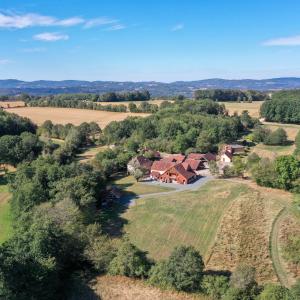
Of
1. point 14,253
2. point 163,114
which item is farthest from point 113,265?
point 163,114

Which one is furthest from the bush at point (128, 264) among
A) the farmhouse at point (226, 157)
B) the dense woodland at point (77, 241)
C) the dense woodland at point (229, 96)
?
the dense woodland at point (229, 96)

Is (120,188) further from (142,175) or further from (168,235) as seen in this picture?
(168,235)

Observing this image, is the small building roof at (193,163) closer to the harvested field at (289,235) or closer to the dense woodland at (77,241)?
the dense woodland at (77,241)

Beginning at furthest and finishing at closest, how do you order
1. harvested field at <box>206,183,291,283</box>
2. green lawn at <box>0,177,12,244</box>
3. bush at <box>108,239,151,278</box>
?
→ 1. green lawn at <box>0,177,12,244</box>
2. harvested field at <box>206,183,291,283</box>
3. bush at <box>108,239,151,278</box>

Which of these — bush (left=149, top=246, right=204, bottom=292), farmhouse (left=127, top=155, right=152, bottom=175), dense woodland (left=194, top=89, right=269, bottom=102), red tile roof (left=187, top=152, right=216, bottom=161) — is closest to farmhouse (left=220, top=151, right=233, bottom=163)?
red tile roof (left=187, top=152, right=216, bottom=161)

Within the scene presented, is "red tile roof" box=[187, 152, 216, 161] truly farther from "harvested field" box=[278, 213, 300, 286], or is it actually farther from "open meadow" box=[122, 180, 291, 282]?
"harvested field" box=[278, 213, 300, 286]

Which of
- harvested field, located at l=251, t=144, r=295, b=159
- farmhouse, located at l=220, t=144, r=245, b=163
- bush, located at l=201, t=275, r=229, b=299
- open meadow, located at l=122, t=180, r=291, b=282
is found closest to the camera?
bush, located at l=201, t=275, r=229, b=299

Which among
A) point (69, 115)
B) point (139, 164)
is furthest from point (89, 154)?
point (69, 115)
